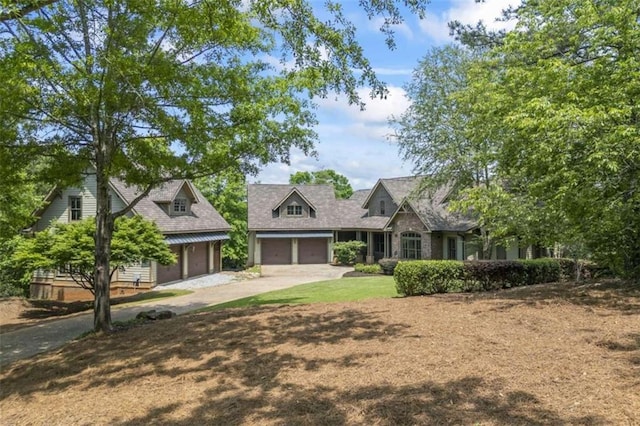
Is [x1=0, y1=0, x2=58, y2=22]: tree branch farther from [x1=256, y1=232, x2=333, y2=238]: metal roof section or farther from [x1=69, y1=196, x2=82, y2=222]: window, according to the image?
[x1=256, y1=232, x2=333, y2=238]: metal roof section

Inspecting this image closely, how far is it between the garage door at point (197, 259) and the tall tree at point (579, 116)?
2079 cm

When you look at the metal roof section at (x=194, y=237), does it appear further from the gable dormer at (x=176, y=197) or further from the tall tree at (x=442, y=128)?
the tall tree at (x=442, y=128)

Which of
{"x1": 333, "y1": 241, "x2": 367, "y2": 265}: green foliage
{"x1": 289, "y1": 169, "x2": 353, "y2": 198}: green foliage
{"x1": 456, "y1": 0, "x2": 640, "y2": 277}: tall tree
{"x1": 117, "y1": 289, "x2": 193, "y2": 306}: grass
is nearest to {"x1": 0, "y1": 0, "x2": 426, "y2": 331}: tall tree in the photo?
{"x1": 456, "y1": 0, "x2": 640, "y2": 277}: tall tree

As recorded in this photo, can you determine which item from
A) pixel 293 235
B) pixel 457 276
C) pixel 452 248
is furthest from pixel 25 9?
pixel 293 235

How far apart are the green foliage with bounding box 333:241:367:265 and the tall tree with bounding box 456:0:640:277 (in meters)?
23.1

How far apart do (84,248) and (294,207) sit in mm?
21405

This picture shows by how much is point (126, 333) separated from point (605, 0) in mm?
13345

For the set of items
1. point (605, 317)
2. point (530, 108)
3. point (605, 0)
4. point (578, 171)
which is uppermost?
point (605, 0)

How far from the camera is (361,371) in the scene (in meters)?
6.06

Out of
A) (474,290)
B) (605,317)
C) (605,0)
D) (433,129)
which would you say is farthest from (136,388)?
(433,129)

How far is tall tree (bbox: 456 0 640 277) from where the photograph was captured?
9320 mm

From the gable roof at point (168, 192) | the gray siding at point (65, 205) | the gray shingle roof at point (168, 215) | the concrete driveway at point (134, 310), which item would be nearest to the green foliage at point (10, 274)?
the gray siding at point (65, 205)

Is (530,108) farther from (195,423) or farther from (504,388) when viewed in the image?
(195,423)

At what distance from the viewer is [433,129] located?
2523 centimetres
